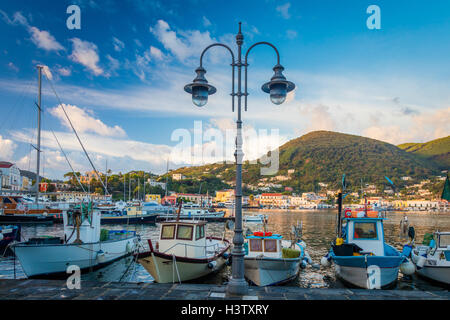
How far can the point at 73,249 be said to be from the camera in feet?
54.0

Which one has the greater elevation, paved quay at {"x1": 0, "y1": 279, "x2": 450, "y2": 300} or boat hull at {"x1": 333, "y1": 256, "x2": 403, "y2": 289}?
paved quay at {"x1": 0, "y1": 279, "x2": 450, "y2": 300}

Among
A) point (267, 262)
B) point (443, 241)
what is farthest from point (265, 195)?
point (267, 262)

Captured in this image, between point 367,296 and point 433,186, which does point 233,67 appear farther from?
point 433,186

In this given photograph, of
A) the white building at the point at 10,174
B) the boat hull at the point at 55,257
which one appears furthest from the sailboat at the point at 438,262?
the white building at the point at 10,174

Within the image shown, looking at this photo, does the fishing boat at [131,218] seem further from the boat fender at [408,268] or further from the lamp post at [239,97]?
the lamp post at [239,97]

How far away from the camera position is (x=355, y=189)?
580 feet

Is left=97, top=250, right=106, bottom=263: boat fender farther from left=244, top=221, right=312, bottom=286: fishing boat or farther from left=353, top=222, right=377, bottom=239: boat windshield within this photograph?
left=353, top=222, right=377, bottom=239: boat windshield

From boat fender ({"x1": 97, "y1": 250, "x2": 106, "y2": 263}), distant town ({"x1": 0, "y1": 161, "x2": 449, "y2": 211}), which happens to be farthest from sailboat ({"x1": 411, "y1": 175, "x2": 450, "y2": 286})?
distant town ({"x1": 0, "y1": 161, "x2": 449, "y2": 211})

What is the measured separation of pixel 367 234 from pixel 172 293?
1103 centimetres

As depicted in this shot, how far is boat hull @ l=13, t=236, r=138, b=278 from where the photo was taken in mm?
15266

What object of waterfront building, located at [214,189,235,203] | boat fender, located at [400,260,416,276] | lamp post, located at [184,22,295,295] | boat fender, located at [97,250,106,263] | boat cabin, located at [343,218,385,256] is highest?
lamp post, located at [184,22,295,295]

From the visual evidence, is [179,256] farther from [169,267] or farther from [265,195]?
[265,195]
